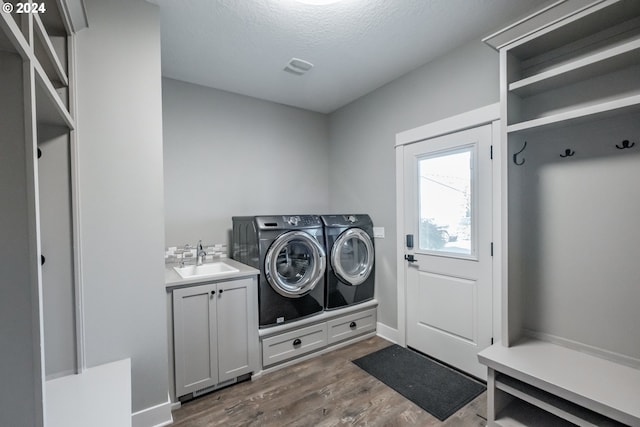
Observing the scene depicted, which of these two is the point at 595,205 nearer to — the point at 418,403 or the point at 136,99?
the point at 418,403

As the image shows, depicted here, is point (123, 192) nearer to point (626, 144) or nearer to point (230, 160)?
point (230, 160)

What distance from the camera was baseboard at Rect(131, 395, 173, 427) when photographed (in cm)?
173

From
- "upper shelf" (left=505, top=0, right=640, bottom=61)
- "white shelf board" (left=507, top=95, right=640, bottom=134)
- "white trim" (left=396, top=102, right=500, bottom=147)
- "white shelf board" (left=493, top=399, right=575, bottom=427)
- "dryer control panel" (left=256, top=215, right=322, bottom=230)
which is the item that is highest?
"upper shelf" (left=505, top=0, right=640, bottom=61)

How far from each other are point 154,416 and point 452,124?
3.06 m

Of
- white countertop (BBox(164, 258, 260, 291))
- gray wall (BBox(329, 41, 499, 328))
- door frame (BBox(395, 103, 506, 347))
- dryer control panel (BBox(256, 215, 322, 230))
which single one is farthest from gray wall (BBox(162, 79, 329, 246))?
door frame (BBox(395, 103, 506, 347))

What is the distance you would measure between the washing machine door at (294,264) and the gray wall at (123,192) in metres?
0.84

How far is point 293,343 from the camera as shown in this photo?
8.22 ft

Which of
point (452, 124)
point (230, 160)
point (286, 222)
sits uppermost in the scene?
point (452, 124)

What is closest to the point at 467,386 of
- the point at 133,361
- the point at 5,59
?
the point at 133,361

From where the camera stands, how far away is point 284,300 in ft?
7.99

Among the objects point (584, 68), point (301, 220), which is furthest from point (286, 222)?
point (584, 68)

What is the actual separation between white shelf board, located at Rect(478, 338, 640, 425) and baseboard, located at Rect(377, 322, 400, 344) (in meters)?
1.27

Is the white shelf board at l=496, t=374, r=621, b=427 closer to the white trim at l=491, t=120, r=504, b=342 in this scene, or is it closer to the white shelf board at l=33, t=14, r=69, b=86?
the white trim at l=491, t=120, r=504, b=342

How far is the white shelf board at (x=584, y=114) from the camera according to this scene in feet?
4.36
